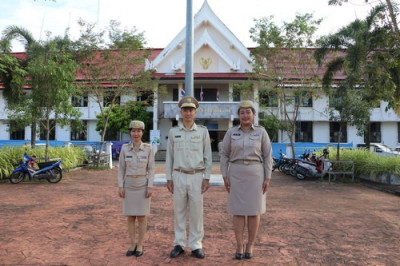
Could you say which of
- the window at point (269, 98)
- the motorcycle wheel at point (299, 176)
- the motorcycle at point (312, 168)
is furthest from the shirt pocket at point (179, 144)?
the window at point (269, 98)

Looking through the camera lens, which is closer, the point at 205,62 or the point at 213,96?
the point at 205,62

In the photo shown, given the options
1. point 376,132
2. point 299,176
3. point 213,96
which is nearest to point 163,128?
point 213,96

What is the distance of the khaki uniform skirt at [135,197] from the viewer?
12.8 feet

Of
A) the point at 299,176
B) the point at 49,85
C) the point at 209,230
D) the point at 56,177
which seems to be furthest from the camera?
the point at 299,176

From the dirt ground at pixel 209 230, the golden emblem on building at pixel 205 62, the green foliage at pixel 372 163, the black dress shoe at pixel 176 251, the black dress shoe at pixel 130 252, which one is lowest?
the dirt ground at pixel 209 230

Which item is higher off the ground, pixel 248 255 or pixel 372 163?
pixel 372 163

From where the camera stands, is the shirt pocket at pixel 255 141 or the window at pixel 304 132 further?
the window at pixel 304 132

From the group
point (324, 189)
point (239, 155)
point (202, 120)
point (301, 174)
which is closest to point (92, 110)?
point (202, 120)

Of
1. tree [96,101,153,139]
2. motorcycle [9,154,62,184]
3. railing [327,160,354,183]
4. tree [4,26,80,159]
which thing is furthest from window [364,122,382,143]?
motorcycle [9,154,62,184]

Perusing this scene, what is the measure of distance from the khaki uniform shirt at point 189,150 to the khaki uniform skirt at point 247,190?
1.20 ft

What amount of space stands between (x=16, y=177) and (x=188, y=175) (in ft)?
28.3

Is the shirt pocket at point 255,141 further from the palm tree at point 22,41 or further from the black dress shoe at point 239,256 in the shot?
the palm tree at point 22,41

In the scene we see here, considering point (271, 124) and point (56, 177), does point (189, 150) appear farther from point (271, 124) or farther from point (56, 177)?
point (271, 124)

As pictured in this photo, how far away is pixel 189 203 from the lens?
12.8 feet
